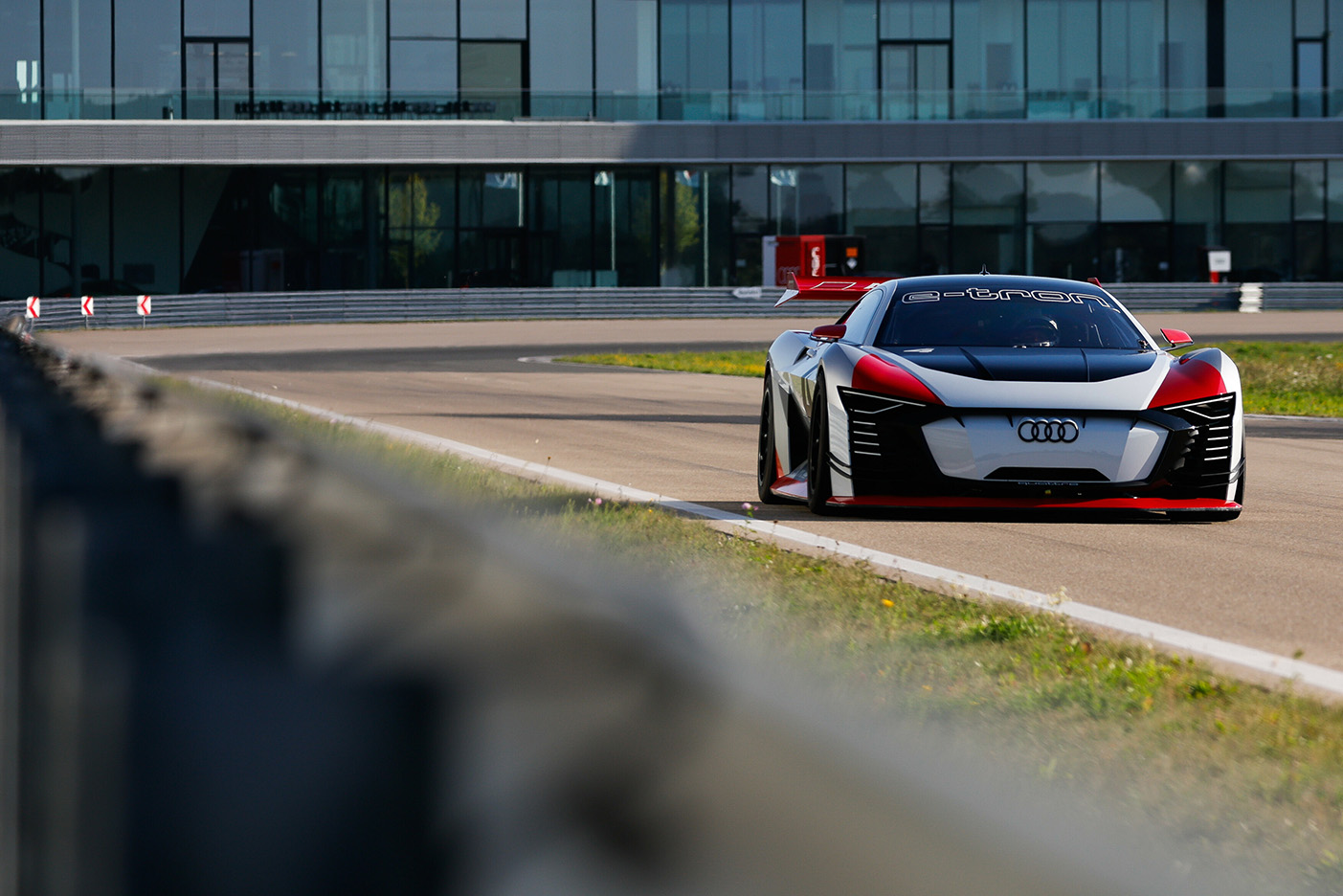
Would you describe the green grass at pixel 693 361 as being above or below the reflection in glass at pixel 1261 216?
below

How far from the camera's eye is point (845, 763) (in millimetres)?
979

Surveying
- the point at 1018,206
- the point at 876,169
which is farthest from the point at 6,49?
the point at 1018,206

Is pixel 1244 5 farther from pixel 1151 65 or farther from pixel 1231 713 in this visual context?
pixel 1231 713

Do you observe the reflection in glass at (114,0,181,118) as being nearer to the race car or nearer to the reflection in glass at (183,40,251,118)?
the reflection in glass at (183,40,251,118)

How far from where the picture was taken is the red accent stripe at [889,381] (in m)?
8.22

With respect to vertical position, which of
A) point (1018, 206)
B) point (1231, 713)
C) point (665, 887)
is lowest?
point (1231, 713)

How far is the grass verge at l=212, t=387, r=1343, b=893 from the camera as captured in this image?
134 inches

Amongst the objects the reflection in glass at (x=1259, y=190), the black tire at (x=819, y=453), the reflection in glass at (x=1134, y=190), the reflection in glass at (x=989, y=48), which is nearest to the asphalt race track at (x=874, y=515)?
the black tire at (x=819, y=453)

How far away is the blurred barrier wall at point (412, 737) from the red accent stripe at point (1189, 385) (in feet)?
21.6

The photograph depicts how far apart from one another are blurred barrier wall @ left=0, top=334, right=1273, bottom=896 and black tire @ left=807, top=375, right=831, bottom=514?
6306 mm

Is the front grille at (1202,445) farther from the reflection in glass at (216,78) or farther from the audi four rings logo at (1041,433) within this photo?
the reflection in glass at (216,78)

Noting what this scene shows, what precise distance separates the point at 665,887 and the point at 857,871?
132 millimetres

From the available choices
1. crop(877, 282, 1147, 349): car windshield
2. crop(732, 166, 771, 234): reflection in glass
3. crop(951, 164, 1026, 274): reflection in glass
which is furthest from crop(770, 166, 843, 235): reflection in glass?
crop(877, 282, 1147, 349): car windshield

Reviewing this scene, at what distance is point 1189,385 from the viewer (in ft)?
27.3
